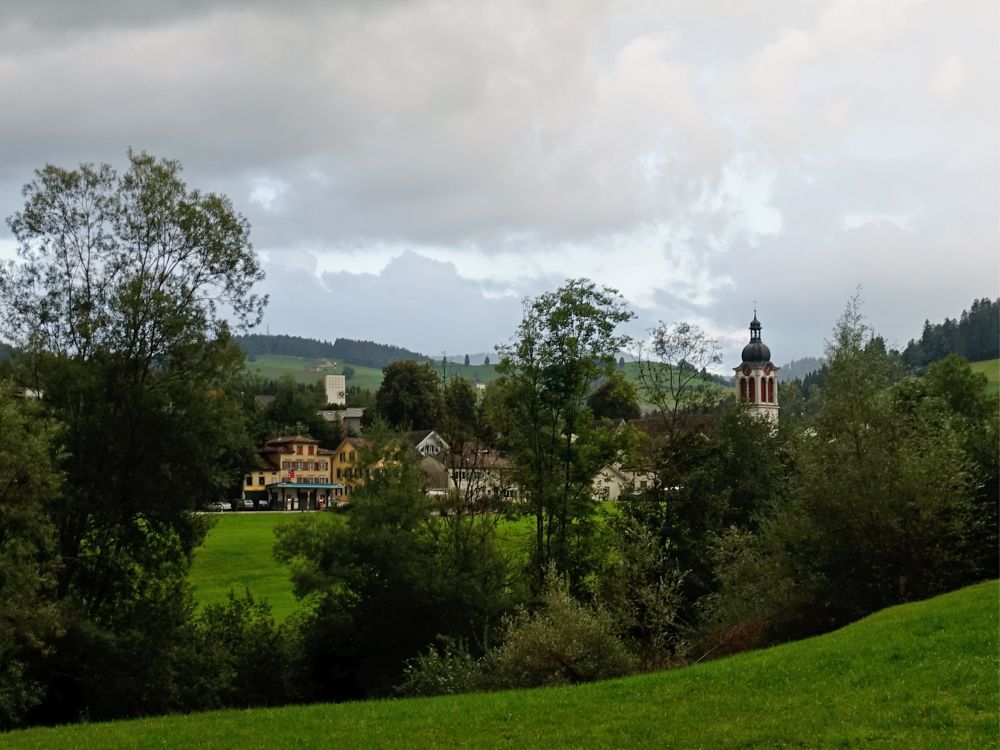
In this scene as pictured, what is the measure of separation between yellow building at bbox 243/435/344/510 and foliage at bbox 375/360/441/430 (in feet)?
38.1

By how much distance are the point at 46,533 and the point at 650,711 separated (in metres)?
20.2

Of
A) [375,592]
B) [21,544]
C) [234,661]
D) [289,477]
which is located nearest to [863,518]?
[375,592]

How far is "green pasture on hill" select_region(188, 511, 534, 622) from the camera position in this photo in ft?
158

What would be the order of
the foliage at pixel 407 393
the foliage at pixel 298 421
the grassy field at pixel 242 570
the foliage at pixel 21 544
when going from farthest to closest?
1. the foliage at pixel 298 421
2. the foliage at pixel 407 393
3. the grassy field at pixel 242 570
4. the foliage at pixel 21 544

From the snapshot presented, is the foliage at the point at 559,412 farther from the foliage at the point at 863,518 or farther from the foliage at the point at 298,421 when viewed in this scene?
the foliage at the point at 298,421

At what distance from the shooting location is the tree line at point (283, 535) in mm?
33875

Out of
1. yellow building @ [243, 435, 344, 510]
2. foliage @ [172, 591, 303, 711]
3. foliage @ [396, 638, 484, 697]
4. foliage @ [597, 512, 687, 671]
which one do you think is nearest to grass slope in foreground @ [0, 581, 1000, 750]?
foliage @ [396, 638, 484, 697]

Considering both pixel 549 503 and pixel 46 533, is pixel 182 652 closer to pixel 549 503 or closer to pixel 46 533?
pixel 46 533

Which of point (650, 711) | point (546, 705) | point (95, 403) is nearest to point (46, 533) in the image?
point (95, 403)

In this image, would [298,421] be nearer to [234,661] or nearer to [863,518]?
[234,661]

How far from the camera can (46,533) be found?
3188cm

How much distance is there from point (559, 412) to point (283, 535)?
13961 millimetres

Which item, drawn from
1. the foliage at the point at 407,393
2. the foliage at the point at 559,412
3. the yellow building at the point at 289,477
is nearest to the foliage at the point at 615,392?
the foliage at the point at 559,412

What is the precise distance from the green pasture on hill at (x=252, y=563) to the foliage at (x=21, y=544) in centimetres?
1205
